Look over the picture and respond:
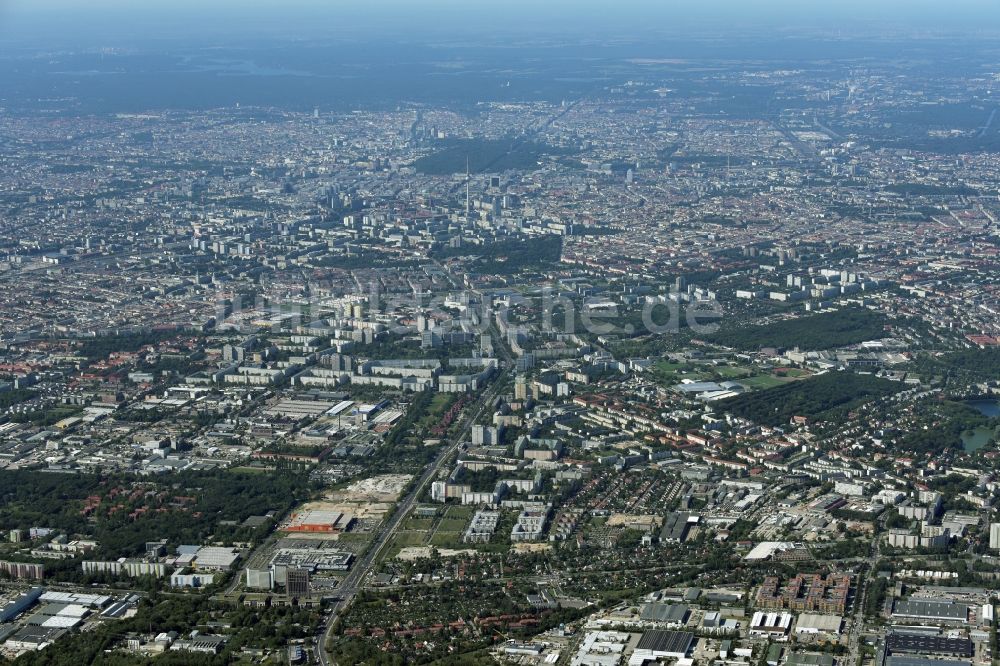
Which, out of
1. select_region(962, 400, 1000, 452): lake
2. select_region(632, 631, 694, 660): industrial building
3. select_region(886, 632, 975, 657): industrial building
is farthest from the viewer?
select_region(962, 400, 1000, 452): lake

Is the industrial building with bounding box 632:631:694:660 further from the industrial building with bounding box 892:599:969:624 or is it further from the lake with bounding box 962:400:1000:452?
the lake with bounding box 962:400:1000:452

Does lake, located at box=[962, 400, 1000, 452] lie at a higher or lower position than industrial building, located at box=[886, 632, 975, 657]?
lower

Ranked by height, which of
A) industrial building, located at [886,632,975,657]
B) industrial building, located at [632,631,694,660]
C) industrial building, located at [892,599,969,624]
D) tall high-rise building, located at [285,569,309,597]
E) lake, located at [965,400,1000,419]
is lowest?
lake, located at [965,400,1000,419]

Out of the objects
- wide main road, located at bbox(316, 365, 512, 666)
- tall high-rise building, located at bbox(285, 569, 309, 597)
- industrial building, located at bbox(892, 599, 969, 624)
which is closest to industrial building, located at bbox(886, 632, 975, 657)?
industrial building, located at bbox(892, 599, 969, 624)

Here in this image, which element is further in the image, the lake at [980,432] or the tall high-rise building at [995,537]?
the lake at [980,432]

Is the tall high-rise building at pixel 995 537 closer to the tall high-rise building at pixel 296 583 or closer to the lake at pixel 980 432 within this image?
the lake at pixel 980 432

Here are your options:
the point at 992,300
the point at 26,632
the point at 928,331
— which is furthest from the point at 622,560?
the point at 992,300

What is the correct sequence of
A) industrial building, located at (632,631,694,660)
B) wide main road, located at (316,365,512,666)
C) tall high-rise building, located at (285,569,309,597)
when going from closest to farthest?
industrial building, located at (632,631,694,660) → wide main road, located at (316,365,512,666) → tall high-rise building, located at (285,569,309,597)

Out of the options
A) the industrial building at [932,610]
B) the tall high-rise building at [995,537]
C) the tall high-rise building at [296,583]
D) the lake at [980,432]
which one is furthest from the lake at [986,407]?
the tall high-rise building at [296,583]
